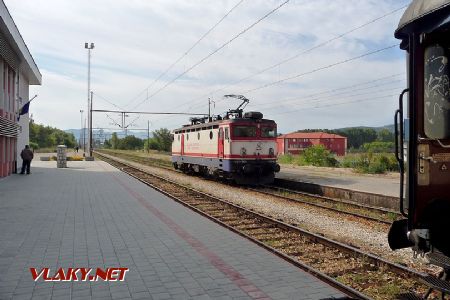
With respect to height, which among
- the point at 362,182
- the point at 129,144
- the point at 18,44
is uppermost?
the point at 18,44

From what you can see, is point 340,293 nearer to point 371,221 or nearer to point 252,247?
point 252,247

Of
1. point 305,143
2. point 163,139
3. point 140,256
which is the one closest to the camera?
point 140,256

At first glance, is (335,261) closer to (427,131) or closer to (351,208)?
(427,131)

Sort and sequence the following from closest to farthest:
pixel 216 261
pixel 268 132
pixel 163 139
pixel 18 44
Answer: pixel 216 261 < pixel 268 132 < pixel 18 44 < pixel 163 139

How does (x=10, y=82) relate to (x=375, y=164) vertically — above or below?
above

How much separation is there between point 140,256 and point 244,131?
13360 millimetres

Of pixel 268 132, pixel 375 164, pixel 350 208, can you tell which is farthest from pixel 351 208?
pixel 375 164

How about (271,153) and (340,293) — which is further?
(271,153)

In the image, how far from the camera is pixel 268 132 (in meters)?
20.5

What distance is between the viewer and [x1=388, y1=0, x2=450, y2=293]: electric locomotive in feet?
13.3

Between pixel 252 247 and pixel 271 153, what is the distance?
42.0 ft

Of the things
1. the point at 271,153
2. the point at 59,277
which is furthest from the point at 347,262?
the point at 271,153

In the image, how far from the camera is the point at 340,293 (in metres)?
5.36

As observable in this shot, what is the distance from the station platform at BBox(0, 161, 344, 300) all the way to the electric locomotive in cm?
151
